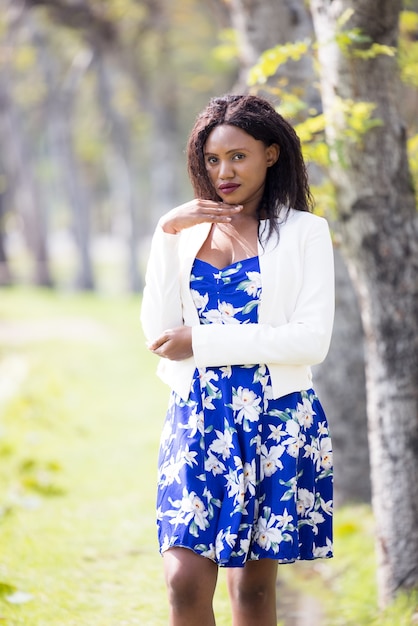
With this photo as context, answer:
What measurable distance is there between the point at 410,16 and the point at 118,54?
43.3 feet

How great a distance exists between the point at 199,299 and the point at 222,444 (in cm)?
50

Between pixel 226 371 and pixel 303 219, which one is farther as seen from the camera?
pixel 303 219

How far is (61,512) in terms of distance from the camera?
6688mm

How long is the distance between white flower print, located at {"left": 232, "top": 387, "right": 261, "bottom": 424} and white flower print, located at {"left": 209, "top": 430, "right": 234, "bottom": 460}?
0.06 m

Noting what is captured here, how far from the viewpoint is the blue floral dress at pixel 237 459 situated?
3.10 m

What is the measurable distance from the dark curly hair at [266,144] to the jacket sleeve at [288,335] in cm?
24

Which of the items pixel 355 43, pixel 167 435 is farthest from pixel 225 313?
pixel 355 43

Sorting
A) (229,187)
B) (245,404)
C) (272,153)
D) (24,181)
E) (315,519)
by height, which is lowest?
(315,519)

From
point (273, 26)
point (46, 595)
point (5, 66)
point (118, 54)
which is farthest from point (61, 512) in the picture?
point (5, 66)

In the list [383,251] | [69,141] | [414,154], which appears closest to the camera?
[383,251]

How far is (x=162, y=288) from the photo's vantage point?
10.8ft

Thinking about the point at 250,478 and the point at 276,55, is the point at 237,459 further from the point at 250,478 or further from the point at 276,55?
the point at 276,55

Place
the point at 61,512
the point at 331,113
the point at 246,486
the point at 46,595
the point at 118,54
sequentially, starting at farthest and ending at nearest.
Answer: the point at 118,54 → the point at 61,512 → the point at 46,595 → the point at 331,113 → the point at 246,486

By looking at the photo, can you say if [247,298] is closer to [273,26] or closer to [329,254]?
[329,254]
